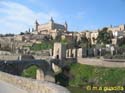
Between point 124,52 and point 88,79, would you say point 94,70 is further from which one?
point 124,52

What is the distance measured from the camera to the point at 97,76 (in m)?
58.7

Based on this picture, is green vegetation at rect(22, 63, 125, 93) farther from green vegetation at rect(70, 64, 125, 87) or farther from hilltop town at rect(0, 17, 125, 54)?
hilltop town at rect(0, 17, 125, 54)

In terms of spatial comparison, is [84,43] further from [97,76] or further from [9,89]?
[9,89]

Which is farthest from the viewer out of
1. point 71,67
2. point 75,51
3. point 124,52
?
point 124,52

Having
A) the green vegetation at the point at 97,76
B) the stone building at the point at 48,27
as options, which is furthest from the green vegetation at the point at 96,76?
the stone building at the point at 48,27

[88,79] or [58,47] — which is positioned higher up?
[58,47]

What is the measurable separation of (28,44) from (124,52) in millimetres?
43016

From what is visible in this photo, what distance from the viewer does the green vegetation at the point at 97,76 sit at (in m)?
56.7

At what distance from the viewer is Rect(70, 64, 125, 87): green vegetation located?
2231 inches

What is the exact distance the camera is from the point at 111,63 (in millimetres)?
61281

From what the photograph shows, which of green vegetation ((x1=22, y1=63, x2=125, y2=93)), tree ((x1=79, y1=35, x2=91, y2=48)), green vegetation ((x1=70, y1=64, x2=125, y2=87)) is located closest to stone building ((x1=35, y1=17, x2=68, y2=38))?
tree ((x1=79, y1=35, x2=91, y2=48))

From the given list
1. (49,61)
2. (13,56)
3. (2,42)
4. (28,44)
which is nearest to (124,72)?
(49,61)

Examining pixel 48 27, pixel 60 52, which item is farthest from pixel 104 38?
pixel 48 27

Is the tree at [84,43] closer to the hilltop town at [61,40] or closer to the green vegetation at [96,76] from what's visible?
the hilltop town at [61,40]
